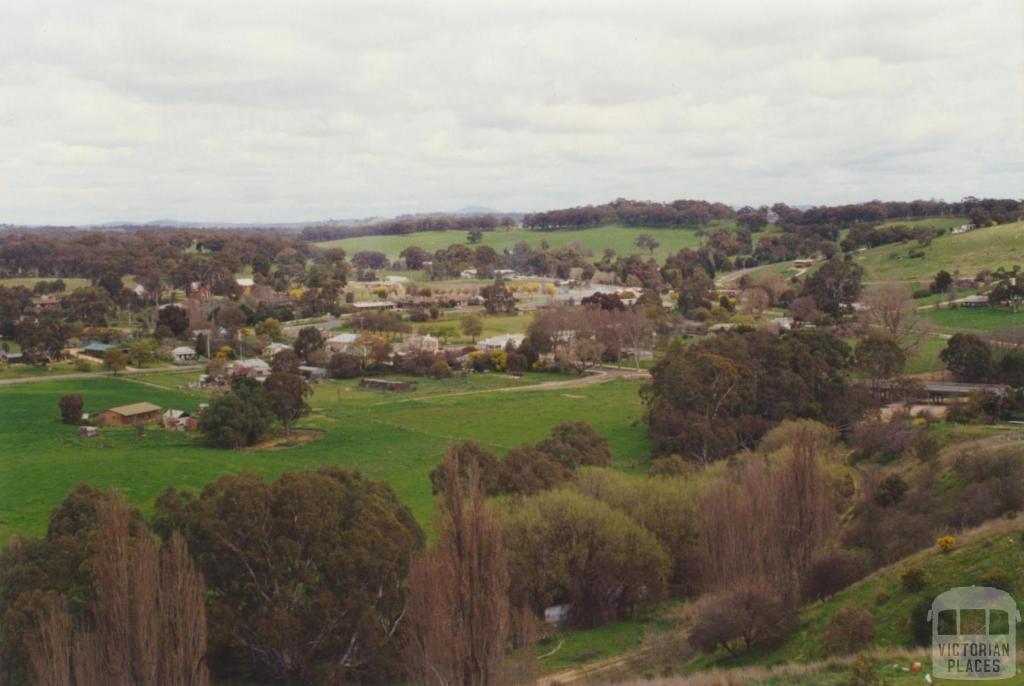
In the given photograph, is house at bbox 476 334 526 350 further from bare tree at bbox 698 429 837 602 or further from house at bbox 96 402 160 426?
bare tree at bbox 698 429 837 602

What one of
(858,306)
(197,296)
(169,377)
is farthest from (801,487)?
(197,296)

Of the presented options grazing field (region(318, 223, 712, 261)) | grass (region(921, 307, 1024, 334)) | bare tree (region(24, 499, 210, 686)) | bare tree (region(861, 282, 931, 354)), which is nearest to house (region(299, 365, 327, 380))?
bare tree (region(861, 282, 931, 354))

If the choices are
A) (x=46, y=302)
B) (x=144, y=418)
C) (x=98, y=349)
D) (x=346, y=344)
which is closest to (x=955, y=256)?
(x=346, y=344)

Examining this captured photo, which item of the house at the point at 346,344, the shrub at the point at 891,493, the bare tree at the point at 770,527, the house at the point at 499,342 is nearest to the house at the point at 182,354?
Result: the house at the point at 346,344

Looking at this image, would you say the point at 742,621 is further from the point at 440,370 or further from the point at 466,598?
the point at 440,370

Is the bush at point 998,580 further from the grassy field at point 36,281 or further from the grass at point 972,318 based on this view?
the grassy field at point 36,281

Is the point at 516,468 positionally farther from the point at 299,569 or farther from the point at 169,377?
the point at 169,377

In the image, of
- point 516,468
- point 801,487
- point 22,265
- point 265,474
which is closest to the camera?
point 801,487
